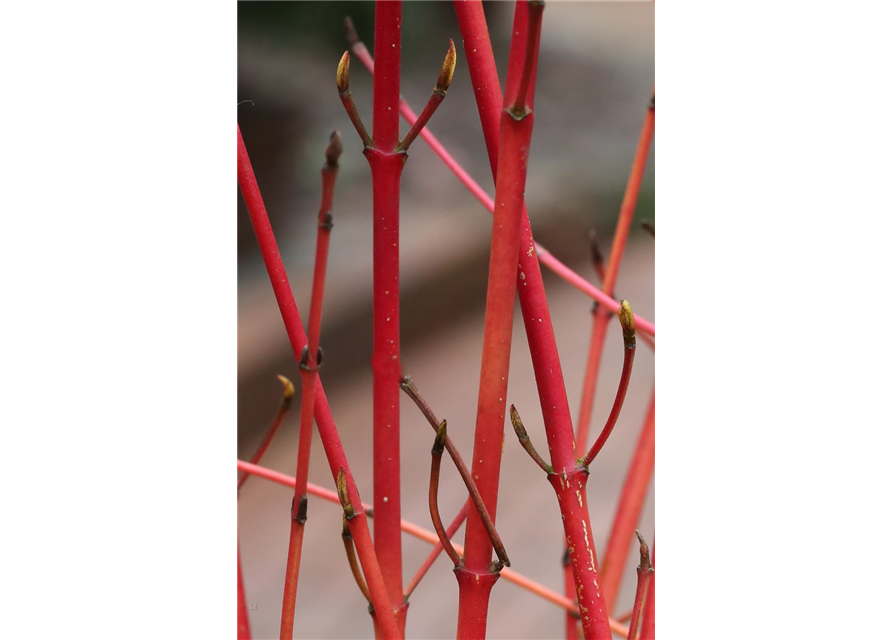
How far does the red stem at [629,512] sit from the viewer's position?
1.46 ft

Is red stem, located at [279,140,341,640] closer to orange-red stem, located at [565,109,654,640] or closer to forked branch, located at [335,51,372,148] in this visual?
forked branch, located at [335,51,372,148]

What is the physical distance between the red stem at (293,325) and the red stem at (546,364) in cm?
7

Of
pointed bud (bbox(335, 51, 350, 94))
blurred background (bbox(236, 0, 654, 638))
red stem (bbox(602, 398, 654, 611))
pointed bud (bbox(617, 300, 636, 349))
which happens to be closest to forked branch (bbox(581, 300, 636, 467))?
pointed bud (bbox(617, 300, 636, 349))

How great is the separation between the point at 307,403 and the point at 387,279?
0.05 metres

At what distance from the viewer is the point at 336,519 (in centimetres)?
88

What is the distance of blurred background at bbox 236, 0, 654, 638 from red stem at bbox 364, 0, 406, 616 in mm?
382

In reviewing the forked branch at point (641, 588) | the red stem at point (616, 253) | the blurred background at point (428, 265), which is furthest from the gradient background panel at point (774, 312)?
the blurred background at point (428, 265)

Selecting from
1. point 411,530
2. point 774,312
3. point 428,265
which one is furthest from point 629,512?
point 428,265

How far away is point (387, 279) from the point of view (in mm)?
279

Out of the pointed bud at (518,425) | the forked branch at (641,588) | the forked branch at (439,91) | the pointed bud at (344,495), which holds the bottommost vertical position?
the forked branch at (641,588)

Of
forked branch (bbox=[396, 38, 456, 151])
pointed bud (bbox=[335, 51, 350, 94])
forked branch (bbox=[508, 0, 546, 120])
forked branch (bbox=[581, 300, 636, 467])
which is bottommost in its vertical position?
forked branch (bbox=[581, 300, 636, 467])

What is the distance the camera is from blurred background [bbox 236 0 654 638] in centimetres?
72

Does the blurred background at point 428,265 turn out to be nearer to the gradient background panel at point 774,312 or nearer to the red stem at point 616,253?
the red stem at point 616,253
